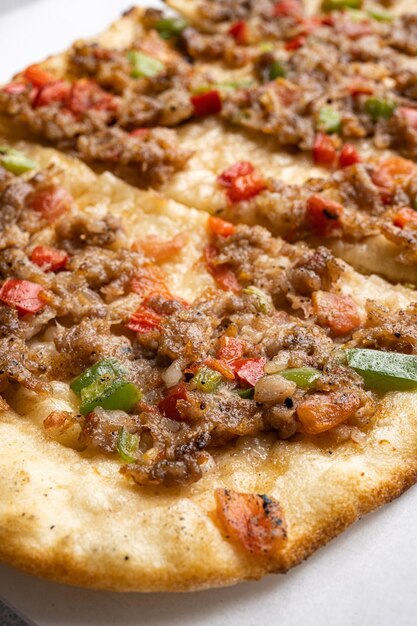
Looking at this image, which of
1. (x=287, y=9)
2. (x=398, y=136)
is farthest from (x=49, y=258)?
(x=287, y=9)

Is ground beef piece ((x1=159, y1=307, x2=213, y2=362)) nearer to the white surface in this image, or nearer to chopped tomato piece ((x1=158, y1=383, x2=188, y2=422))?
chopped tomato piece ((x1=158, y1=383, x2=188, y2=422))

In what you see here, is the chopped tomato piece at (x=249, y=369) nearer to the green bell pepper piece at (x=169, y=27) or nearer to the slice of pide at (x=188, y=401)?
the slice of pide at (x=188, y=401)

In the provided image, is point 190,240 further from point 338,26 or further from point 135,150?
point 338,26

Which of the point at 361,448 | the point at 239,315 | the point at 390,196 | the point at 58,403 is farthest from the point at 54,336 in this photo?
the point at 390,196

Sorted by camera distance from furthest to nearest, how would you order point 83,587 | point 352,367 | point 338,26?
point 338,26 < point 352,367 < point 83,587

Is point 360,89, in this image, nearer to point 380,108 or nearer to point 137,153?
point 380,108

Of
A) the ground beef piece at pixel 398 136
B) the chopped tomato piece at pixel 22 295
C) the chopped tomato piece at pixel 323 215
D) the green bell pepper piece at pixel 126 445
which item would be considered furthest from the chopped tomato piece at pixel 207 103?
the green bell pepper piece at pixel 126 445
